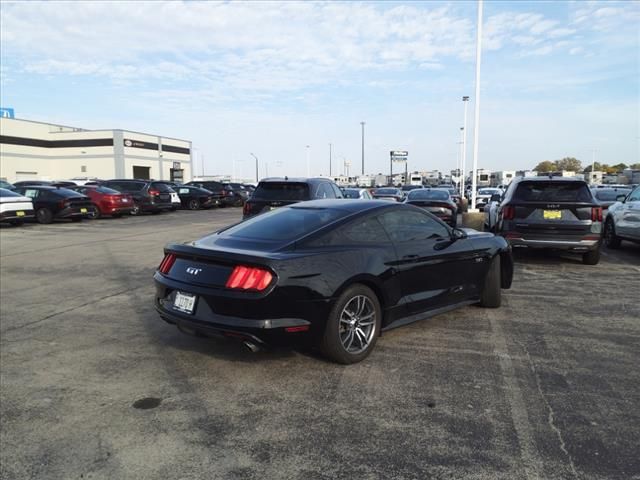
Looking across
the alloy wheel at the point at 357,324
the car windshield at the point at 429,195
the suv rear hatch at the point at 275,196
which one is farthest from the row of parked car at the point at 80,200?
the alloy wheel at the point at 357,324

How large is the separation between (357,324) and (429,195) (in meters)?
11.9

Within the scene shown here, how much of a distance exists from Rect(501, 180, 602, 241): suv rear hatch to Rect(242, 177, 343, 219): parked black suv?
163 inches

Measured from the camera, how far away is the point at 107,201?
70.9 feet

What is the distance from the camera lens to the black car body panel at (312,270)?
396 cm

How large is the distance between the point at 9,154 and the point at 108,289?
195 ft

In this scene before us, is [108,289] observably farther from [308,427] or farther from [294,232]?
[308,427]

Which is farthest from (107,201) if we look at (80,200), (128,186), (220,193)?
(220,193)

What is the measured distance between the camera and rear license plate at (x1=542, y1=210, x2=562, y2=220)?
9039 mm

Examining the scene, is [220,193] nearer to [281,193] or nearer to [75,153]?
[281,193]

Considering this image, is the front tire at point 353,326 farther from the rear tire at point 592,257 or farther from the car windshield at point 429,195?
the car windshield at point 429,195

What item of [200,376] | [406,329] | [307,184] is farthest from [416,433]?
[307,184]

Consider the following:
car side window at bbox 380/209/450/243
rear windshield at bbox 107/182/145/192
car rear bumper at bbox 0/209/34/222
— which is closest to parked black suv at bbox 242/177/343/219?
car side window at bbox 380/209/450/243

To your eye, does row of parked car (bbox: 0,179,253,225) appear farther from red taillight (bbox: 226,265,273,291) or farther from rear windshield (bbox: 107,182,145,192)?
red taillight (bbox: 226,265,273,291)

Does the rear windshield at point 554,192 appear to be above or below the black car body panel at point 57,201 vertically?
above
